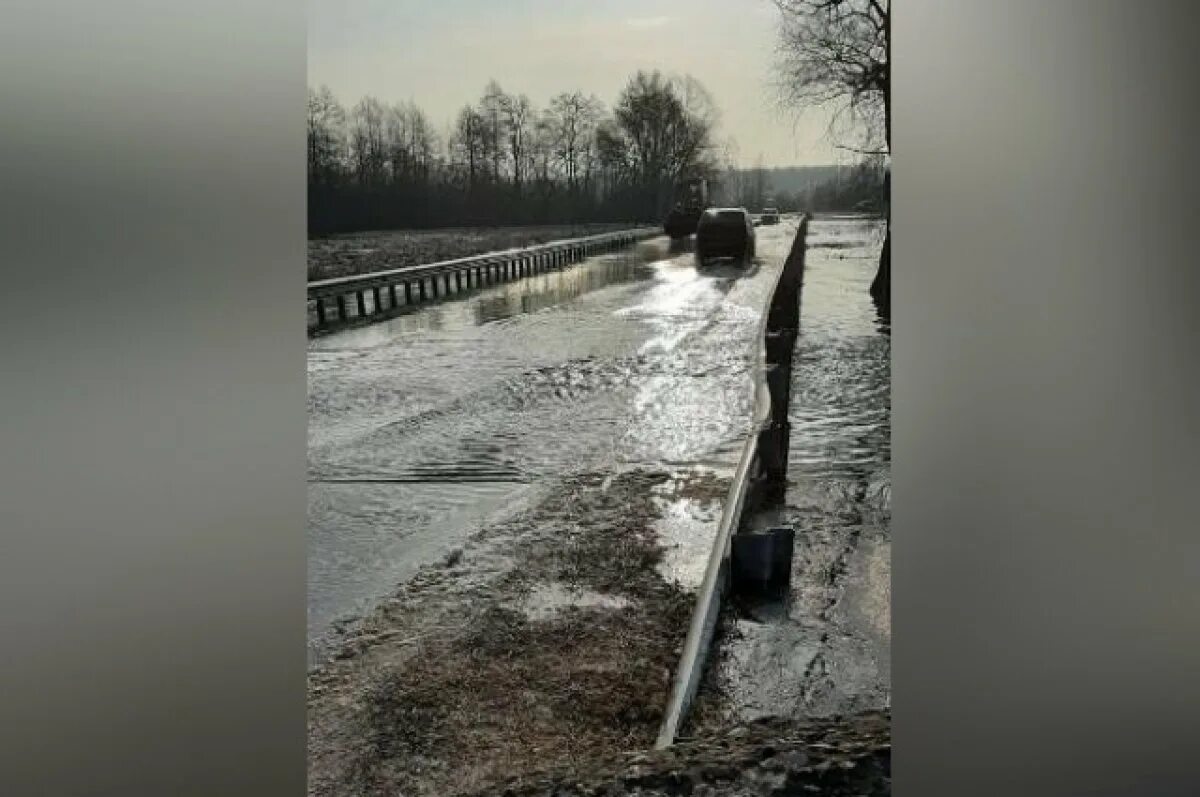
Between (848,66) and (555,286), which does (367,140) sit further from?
(848,66)

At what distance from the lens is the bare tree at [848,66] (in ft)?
11.4

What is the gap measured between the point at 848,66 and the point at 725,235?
537mm

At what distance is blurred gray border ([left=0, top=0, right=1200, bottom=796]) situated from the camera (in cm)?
282

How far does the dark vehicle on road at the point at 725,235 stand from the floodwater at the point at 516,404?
1.4 inches

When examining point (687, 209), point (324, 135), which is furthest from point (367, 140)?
point (687, 209)

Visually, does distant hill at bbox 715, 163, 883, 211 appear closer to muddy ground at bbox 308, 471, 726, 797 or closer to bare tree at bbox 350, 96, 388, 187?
muddy ground at bbox 308, 471, 726, 797
